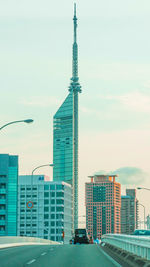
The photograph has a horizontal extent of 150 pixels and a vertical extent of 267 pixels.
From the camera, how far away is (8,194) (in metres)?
167

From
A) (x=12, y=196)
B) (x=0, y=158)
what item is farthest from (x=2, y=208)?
(x=0, y=158)

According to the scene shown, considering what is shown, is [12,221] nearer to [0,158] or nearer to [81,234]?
[0,158]

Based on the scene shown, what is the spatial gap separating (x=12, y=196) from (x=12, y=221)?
27.2 ft

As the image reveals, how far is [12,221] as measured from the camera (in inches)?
6609

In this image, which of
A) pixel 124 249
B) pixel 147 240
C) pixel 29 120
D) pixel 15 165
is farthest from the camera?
pixel 15 165

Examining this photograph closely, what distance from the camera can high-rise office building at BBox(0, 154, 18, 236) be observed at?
16125 cm

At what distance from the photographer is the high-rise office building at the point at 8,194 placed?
16125 centimetres

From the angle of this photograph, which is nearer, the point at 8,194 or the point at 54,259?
the point at 54,259

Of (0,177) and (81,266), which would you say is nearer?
(81,266)

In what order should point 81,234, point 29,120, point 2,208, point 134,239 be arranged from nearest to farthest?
1. point 134,239
2. point 29,120
3. point 81,234
4. point 2,208

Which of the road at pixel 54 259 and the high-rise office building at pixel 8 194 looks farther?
the high-rise office building at pixel 8 194

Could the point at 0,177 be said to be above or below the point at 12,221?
above

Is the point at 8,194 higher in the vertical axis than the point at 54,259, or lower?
higher

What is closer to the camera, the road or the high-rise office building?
the road
